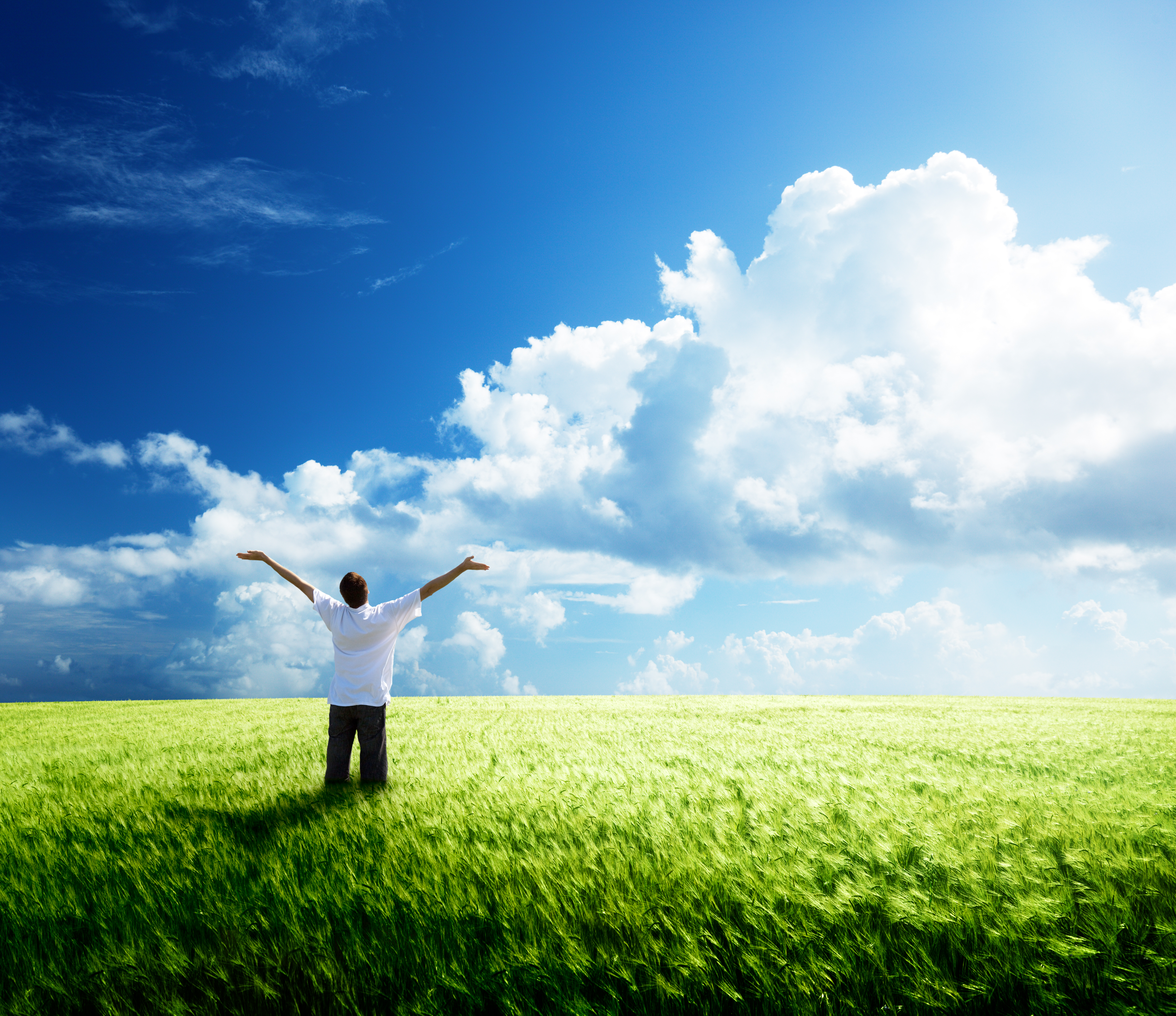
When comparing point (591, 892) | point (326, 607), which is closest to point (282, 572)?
point (326, 607)

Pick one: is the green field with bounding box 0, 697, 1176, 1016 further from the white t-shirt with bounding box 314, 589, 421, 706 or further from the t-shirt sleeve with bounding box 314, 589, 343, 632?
the t-shirt sleeve with bounding box 314, 589, 343, 632

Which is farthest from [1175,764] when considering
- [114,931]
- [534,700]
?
[534,700]

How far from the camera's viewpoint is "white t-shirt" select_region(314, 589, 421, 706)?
23.3ft

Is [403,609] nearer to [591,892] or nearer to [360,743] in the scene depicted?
[360,743]

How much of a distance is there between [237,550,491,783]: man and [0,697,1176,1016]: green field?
508 millimetres

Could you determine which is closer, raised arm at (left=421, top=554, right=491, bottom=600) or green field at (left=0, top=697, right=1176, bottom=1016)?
green field at (left=0, top=697, right=1176, bottom=1016)

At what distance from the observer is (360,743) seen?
729 cm

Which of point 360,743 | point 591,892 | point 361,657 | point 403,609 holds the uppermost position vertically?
point 403,609

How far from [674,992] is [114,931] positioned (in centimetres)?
353

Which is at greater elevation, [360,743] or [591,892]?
[360,743]

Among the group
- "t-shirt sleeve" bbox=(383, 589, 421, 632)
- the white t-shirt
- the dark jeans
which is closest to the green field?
the dark jeans

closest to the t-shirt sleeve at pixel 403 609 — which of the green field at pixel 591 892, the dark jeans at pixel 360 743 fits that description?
the dark jeans at pixel 360 743

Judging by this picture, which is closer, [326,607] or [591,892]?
[591,892]

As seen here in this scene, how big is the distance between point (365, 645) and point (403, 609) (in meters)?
0.68
